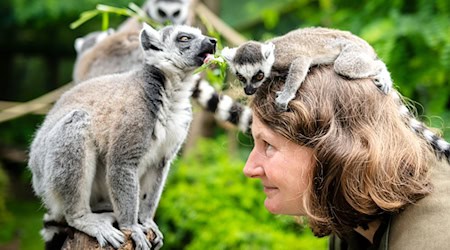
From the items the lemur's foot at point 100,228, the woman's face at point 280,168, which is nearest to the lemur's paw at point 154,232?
the lemur's foot at point 100,228

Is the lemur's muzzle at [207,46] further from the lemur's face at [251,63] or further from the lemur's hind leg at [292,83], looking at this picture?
the lemur's hind leg at [292,83]

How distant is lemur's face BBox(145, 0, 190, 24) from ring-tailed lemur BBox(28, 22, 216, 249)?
208 cm

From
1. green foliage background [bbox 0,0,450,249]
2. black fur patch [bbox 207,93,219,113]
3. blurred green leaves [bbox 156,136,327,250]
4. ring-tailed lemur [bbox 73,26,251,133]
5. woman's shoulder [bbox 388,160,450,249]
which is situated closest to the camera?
woman's shoulder [bbox 388,160,450,249]

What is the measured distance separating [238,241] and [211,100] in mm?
2500

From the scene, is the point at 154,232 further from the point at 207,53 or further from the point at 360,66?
the point at 360,66

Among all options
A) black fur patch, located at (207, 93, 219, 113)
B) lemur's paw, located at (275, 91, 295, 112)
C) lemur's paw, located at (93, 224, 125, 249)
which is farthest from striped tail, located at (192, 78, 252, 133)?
lemur's paw, located at (93, 224, 125, 249)

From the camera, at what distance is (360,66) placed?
2078 mm

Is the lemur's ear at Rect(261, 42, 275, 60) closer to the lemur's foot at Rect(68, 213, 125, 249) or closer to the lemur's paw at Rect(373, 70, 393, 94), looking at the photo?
the lemur's paw at Rect(373, 70, 393, 94)

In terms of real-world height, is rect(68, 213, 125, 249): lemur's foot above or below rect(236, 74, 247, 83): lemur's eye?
below

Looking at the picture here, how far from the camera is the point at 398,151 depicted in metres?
1.86

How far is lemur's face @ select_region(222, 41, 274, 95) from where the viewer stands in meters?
2.19

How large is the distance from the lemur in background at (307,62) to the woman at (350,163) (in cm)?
4

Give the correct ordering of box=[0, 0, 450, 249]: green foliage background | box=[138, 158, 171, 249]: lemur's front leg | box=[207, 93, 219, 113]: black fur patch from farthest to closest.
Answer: box=[0, 0, 450, 249]: green foliage background, box=[207, 93, 219, 113]: black fur patch, box=[138, 158, 171, 249]: lemur's front leg

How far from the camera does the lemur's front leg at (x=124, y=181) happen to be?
221cm
